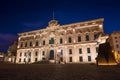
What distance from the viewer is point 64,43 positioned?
108ft

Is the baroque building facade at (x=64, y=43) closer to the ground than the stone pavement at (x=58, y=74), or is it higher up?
higher up

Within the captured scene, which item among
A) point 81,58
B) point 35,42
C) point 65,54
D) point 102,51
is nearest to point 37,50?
point 35,42

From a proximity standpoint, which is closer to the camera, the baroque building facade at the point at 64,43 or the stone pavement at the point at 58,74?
the stone pavement at the point at 58,74

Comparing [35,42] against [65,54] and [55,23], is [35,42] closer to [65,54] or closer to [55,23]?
[55,23]

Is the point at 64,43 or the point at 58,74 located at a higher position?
the point at 64,43

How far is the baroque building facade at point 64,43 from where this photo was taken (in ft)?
97.2

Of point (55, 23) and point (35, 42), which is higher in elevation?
point (55, 23)

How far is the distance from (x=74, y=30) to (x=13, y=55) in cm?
2718

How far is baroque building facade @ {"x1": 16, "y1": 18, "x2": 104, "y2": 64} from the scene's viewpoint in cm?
2962

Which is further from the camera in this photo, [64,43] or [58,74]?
[64,43]

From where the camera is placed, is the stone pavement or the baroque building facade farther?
the baroque building facade

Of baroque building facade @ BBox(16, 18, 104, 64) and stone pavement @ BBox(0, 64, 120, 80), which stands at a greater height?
baroque building facade @ BBox(16, 18, 104, 64)

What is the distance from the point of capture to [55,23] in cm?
3638

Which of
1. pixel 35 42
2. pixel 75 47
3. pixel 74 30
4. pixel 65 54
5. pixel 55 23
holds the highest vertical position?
pixel 55 23
